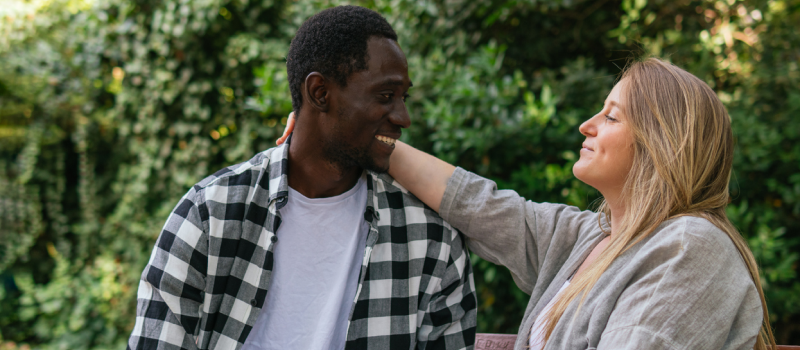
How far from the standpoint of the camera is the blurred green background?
2.40 meters

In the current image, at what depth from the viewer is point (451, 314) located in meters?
1.71

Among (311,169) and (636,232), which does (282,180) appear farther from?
(636,232)

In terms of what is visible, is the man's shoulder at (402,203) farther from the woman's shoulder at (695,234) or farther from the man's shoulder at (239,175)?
the woman's shoulder at (695,234)

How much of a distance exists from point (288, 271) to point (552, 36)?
2228mm

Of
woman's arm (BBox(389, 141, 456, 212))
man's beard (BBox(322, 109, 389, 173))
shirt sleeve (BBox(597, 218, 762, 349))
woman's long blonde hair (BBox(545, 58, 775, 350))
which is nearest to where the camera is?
shirt sleeve (BBox(597, 218, 762, 349))

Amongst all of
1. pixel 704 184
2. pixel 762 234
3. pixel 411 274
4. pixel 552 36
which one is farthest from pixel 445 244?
pixel 552 36

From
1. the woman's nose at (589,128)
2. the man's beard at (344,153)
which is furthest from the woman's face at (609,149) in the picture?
the man's beard at (344,153)

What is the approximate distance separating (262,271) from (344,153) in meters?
0.44

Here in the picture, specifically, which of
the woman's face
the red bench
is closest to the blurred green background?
the red bench

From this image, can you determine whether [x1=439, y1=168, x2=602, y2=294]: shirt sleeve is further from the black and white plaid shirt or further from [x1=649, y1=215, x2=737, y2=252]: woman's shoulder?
[x1=649, y1=215, x2=737, y2=252]: woman's shoulder

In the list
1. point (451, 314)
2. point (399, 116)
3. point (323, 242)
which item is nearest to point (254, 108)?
point (323, 242)

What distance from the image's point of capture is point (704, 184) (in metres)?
1.35

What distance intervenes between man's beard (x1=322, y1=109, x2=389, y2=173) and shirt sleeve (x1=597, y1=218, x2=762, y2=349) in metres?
0.79

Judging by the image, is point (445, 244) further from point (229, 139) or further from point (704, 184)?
point (229, 139)
